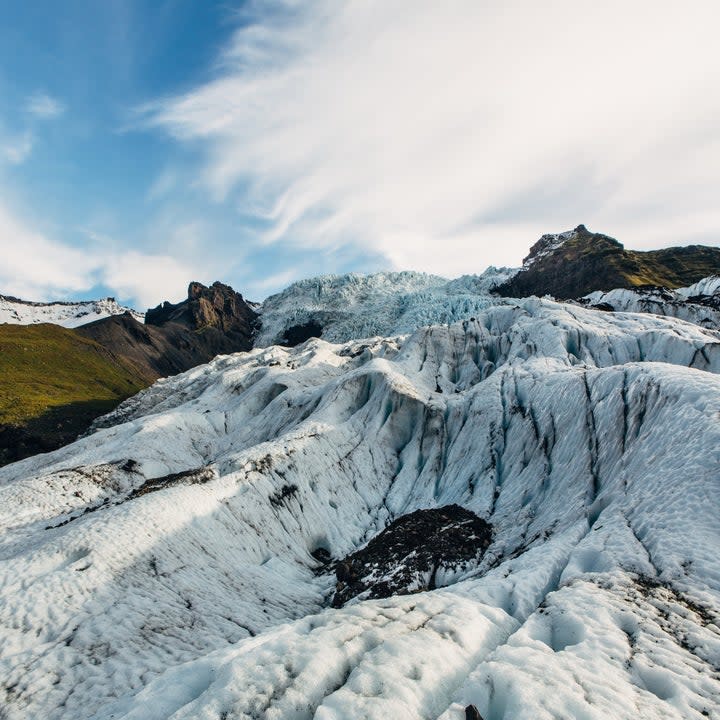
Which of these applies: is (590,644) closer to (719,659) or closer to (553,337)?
(719,659)

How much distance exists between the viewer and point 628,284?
103688 millimetres

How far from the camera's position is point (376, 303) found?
158750mm

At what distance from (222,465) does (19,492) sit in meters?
13.6

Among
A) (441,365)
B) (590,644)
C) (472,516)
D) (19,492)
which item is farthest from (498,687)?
(441,365)

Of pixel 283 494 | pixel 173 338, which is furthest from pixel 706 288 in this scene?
pixel 173 338

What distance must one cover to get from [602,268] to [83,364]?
464 feet

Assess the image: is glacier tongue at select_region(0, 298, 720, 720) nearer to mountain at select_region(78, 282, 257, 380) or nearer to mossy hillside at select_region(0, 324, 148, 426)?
mossy hillside at select_region(0, 324, 148, 426)

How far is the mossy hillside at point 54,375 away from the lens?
Result: 297 ft

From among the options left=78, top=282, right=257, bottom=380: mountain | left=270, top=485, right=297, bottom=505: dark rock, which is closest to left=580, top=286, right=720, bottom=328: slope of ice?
left=270, top=485, right=297, bottom=505: dark rock

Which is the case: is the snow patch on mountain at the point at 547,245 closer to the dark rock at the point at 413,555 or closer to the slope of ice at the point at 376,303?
the slope of ice at the point at 376,303

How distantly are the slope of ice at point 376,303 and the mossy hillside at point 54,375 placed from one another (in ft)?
200

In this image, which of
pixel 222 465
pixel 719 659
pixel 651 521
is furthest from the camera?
pixel 222 465

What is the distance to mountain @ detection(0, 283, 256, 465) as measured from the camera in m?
82.1

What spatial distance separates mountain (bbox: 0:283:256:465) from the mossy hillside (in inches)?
6.7
